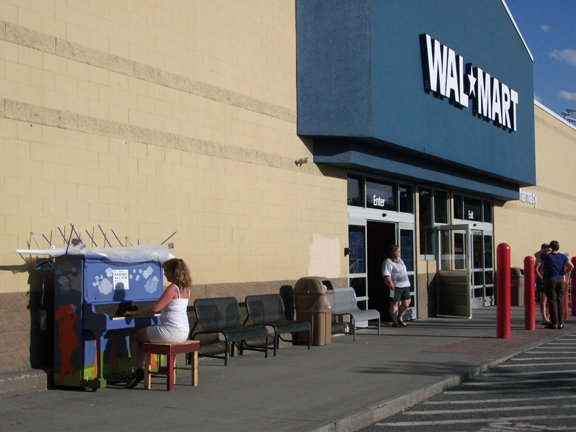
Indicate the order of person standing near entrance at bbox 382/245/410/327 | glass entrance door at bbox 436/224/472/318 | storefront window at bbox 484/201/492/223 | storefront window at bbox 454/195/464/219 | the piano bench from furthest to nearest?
storefront window at bbox 484/201/492/223
storefront window at bbox 454/195/464/219
glass entrance door at bbox 436/224/472/318
person standing near entrance at bbox 382/245/410/327
the piano bench

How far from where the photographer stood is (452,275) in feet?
63.0

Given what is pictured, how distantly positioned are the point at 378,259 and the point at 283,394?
34.0 feet

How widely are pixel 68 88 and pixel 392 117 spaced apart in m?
7.58

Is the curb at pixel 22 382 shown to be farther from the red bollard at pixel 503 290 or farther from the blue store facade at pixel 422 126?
the red bollard at pixel 503 290

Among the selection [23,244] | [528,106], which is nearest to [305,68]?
[23,244]

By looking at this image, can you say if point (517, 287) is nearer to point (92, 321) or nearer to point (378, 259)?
point (378, 259)

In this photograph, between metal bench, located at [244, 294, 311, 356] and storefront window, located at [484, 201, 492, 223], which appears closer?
metal bench, located at [244, 294, 311, 356]

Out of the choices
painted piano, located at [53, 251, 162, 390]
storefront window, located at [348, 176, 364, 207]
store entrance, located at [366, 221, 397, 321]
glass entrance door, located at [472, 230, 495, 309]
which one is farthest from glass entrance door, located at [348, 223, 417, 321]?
painted piano, located at [53, 251, 162, 390]

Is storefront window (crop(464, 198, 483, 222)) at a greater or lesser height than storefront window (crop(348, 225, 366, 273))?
greater

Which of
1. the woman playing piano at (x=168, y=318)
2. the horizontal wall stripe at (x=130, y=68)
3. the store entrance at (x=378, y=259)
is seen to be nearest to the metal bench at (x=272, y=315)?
the woman playing piano at (x=168, y=318)

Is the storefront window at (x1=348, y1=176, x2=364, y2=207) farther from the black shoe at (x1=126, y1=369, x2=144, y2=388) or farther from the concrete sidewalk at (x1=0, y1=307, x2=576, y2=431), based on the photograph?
the black shoe at (x1=126, y1=369, x2=144, y2=388)

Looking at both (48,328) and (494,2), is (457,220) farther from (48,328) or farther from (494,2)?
(48,328)

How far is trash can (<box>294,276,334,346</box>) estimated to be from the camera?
512 inches

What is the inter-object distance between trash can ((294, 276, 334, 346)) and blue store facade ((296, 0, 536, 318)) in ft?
8.94
